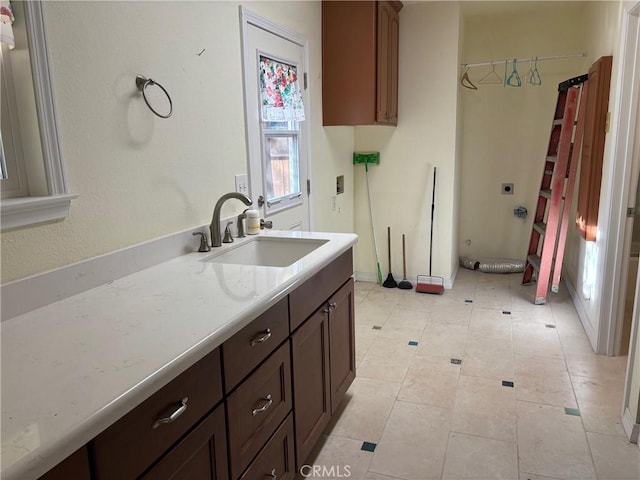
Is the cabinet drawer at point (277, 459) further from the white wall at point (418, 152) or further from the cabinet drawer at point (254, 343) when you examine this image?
the white wall at point (418, 152)

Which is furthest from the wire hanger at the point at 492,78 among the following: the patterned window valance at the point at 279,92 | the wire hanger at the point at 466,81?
the patterned window valance at the point at 279,92

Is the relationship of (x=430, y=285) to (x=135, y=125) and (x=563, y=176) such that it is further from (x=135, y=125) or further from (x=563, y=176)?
(x=135, y=125)

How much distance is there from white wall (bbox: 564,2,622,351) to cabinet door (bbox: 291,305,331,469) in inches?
75.3

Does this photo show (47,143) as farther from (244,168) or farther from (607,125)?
(607,125)

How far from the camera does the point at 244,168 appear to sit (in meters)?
2.56

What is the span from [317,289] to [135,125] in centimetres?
94

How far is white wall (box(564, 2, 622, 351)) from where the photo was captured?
291 cm

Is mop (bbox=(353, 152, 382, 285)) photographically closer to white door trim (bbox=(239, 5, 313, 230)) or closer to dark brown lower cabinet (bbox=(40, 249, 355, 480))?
white door trim (bbox=(239, 5, 313, 230))

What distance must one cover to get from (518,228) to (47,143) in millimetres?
4536

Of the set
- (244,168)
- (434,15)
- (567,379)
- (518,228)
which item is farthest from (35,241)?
(518,228)

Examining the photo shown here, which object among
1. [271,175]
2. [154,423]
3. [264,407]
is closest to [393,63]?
[271,175]

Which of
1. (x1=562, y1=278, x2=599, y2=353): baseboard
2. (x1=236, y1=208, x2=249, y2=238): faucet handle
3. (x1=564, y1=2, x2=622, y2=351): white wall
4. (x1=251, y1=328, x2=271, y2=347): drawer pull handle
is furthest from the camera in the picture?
(x1=562, y1=278, x2=599, y2=353): baseboard

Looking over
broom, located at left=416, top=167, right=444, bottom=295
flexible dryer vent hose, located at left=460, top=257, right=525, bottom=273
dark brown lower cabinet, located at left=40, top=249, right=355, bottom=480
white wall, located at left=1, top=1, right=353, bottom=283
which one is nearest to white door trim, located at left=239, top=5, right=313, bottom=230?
white wall, located at left=1, top=1, right=353, bottom=283

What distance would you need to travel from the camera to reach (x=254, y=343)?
1.44 m
